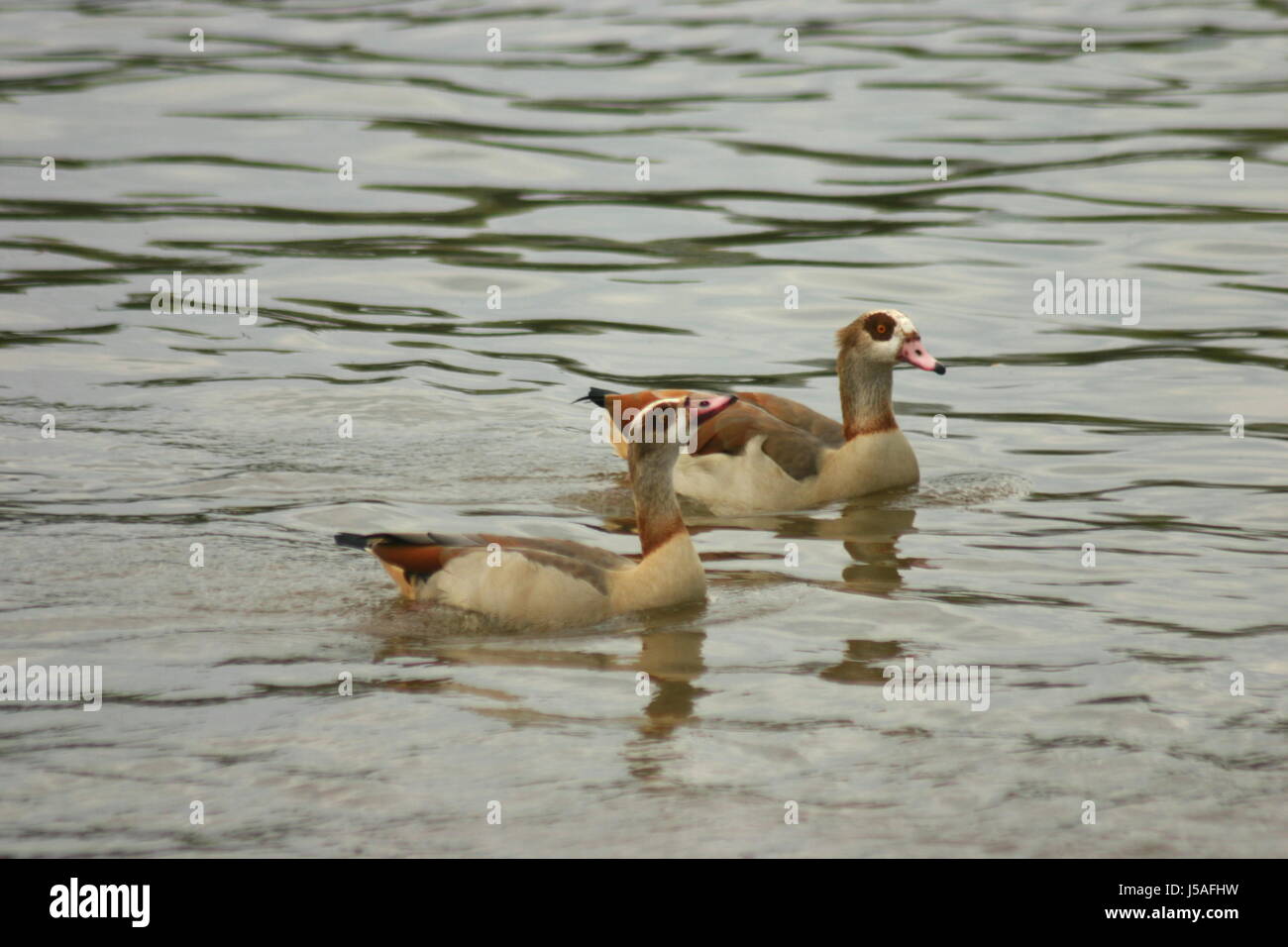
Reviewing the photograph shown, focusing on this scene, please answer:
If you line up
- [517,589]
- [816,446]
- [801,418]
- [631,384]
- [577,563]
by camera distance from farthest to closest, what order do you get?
[631,384] → [801,418] → [816,446] → [577,563] → [517,589]

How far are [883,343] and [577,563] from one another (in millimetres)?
4461

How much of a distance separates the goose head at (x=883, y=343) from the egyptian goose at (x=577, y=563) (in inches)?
132

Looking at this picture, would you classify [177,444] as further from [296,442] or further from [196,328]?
[196,328]

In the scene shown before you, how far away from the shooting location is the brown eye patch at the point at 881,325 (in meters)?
13.8

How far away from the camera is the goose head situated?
13.7m

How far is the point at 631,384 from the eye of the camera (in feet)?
51.3

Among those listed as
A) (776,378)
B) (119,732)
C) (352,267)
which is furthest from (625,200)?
(119,732)

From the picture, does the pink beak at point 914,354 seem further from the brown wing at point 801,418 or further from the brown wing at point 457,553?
the brown wing at point 457,553

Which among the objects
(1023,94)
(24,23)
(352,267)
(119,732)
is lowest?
(119,732)

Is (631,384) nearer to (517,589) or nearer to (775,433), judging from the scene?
(775,433)

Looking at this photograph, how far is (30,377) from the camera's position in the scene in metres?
15.6

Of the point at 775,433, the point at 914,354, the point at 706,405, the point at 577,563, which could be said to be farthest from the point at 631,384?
the point at 577,563

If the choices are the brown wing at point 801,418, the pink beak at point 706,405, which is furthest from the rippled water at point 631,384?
the pink beak at point 706,405

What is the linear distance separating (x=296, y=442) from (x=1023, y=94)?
51.6ft
